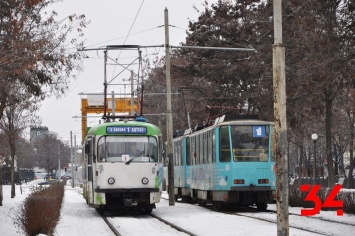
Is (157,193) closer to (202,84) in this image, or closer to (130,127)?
(130,127)

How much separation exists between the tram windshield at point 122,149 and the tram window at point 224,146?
2.77 metres

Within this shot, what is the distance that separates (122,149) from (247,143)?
14.5 feet

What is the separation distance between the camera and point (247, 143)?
27.7 m

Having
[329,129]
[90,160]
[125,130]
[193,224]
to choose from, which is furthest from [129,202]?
[329,129]

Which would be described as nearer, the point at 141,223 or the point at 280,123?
the point at 280,123

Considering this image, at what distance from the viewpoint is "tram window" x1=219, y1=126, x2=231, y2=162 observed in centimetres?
2769

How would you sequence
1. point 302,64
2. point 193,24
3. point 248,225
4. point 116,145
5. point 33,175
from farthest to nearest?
1. point 33,175
2. point 193,24
3. point 302,64
4. point 116,145
5. point 248,225

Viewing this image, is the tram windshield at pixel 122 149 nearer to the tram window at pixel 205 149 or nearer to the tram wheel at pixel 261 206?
the tram window at pixel 205 149

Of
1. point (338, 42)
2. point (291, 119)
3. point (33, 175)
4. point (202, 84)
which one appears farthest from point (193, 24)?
point (33, 175)

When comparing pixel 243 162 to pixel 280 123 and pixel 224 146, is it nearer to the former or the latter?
pixel 224 146

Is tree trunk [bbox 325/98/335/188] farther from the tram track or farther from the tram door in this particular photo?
the tram door

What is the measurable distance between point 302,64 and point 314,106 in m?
4.99

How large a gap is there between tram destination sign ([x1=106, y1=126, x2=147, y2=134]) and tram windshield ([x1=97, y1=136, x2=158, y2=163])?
0.18 metres

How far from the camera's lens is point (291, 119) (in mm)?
37125
